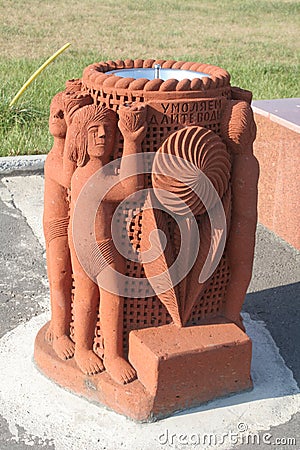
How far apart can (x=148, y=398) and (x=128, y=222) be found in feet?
3.14

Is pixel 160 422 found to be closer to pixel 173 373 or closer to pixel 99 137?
pixel 173 373

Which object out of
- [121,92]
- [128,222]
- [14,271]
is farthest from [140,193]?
[14,271]

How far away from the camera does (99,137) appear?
3639 mm

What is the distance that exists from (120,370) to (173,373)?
315 mm

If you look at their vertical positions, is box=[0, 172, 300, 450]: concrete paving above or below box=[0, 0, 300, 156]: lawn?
above

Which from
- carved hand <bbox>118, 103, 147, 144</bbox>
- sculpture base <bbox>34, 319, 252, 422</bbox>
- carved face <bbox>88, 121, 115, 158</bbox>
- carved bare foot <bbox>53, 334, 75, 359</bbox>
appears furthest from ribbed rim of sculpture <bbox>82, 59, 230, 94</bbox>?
carved bare foot <bbox>53, 334, 75, 359</bbox>

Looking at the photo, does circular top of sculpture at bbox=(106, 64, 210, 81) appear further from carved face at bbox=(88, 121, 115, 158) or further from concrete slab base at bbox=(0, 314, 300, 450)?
concrete slab base at bbox=(0, 314, 300, 450)

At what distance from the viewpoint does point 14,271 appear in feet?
18.7

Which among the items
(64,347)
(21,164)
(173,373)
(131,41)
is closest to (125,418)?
(173,373)

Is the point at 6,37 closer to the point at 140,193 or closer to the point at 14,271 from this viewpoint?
the point at 14,271

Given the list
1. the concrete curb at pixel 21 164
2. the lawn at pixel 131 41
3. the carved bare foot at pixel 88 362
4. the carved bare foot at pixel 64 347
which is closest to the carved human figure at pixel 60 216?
the carved bare foot at pixel 64 347

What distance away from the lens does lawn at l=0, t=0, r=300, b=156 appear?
9.69m

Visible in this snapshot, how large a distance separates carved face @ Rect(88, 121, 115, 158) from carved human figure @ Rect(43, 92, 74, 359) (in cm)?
35

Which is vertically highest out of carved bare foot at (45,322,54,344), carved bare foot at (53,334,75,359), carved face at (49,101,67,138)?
carved face at (49,101,67,138)
